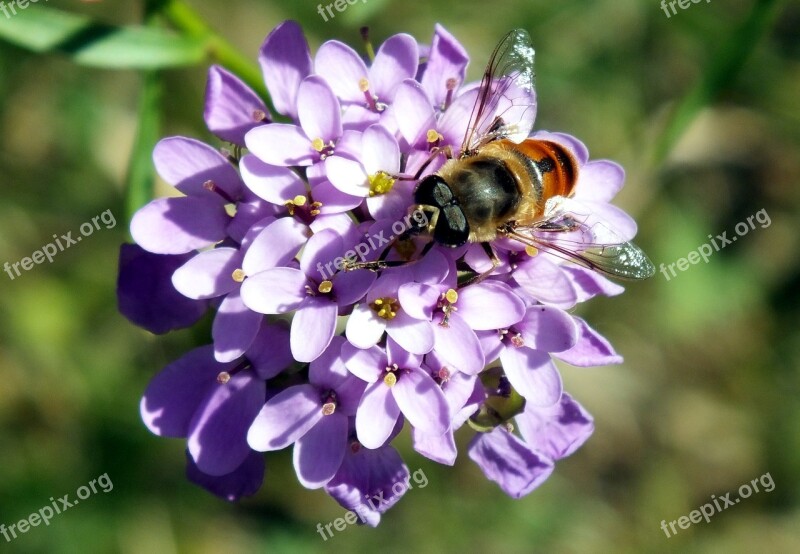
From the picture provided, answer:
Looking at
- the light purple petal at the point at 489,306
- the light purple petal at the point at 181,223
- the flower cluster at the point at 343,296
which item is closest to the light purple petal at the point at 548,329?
the flower cluster at the point at 343,296

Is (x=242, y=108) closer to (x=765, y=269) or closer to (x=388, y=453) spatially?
(x=388, y=453)

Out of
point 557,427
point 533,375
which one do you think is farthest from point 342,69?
point 557,427

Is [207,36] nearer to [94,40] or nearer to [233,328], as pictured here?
[94,40]

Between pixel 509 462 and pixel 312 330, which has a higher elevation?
pixel 312 330

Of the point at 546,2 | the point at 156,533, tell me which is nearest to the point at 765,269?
the point at 546,2

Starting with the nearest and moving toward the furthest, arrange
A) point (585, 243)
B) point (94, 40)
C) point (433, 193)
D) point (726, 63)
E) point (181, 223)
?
point (433, 193) → point (585, 243) → point (181, 223) → point (94, 40) → point (726, 63)

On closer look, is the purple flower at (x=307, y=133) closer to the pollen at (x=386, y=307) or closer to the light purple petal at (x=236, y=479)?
the pollen at (x=386, y=307)
